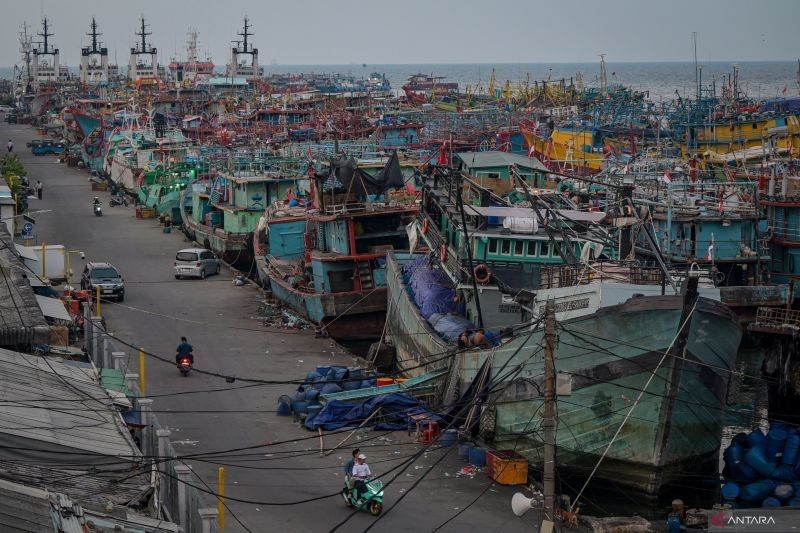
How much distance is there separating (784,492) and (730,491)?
3.08ft

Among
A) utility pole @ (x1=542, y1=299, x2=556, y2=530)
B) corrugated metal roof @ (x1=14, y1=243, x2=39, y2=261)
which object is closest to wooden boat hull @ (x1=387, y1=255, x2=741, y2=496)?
utility pole @ (x1=542, y1=299, x2=556, y2=530)

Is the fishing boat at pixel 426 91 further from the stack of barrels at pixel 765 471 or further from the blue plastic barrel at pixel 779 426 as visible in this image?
the stack of barrels at pixel 765 471

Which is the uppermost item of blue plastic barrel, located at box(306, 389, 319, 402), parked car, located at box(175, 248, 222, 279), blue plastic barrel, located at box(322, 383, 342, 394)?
parked car, located at box(175, 248, 222, 279)

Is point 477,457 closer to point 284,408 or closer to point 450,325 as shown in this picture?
point 284,408

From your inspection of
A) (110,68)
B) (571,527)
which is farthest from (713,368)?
(110,68)

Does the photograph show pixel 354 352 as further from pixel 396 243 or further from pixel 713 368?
pixel 713 368

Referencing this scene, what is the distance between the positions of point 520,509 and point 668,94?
164m

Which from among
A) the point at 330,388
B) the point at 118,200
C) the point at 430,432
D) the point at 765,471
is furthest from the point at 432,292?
the point at 118,200

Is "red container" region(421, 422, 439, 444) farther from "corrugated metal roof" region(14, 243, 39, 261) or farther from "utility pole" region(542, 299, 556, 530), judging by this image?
"corrugated metal roof" region(14, 243, 39, 261)

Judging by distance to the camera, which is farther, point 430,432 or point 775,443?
point 430,432

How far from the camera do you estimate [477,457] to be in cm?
2205

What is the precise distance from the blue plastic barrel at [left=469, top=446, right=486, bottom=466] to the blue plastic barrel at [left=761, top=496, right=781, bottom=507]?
477 cm

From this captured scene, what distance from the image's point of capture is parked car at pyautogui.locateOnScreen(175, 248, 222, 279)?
41469 mm

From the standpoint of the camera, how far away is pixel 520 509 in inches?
622
